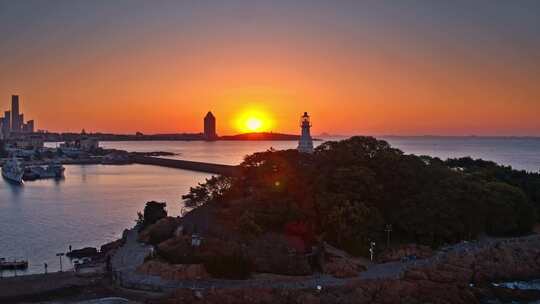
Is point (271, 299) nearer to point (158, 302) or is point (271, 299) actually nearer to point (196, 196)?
point (158, 302)

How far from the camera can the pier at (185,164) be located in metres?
62.9

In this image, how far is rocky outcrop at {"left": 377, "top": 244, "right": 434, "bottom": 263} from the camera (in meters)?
16.2

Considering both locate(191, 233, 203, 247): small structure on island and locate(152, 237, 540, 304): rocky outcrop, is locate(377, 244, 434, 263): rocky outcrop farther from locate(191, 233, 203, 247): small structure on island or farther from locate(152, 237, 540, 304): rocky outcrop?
locate(191, 233, 203, 247): small structure on island

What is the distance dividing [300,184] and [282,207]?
1.67 meters

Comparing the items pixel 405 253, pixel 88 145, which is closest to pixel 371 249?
pixel 405 253

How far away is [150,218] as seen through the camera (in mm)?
21859

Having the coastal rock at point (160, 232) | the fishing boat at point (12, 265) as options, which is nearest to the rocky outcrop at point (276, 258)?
the coastal rock at point (160, 232)

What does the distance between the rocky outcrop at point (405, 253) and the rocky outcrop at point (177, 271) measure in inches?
230

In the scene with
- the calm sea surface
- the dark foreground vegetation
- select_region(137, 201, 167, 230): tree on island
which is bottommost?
the calm sea surface

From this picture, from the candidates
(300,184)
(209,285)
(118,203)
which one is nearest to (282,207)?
(300,184)

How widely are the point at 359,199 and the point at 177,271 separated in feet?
23.7

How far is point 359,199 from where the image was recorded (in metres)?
18.2

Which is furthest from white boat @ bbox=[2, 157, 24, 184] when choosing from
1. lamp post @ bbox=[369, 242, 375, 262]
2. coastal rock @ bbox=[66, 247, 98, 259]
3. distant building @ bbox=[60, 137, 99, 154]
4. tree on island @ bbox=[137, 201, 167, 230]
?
lamp post @ bbox=[369, 242, 375, 262]

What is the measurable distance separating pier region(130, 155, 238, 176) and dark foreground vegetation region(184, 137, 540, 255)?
3240 cm
